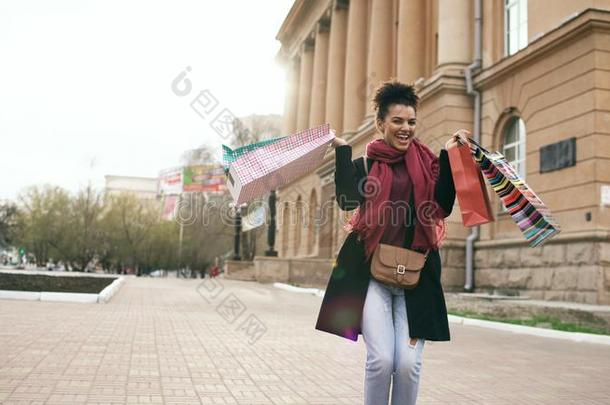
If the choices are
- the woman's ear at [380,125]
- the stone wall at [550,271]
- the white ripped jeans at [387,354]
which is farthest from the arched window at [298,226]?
the white ripped jeans at [387,354]

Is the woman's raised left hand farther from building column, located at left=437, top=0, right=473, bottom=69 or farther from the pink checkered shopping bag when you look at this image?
building column, located at left=437, top=0, right=473, bottom=69

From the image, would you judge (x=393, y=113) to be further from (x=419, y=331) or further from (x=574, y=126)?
(x=574, y=126)

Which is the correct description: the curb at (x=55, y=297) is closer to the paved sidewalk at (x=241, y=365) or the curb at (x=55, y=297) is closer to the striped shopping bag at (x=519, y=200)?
the paved sidewalk at (x=241, y=365)

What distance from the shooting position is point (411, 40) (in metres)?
25.7

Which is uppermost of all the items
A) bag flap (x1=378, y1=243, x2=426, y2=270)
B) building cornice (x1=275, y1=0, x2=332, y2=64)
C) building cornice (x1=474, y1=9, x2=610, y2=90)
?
building cornice (x1=275, y1=0, x2=332, y2=64)

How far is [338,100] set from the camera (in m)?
37.6

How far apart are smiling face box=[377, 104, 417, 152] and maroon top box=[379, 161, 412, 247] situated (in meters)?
0.14

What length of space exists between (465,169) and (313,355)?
5.30 metres

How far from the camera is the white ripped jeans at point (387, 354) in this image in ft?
10.3

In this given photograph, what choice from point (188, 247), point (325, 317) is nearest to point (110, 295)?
point (325, 317)

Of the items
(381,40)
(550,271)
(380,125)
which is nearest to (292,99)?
(381,40)

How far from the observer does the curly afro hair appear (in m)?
3.52

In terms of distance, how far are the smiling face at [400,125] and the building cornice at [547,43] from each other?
1349cm

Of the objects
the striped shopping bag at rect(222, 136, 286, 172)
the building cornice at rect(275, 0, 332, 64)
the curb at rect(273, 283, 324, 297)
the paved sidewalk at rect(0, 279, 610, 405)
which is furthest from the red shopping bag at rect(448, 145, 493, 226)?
the building cornice at rect(275, 0, 332, 64)
